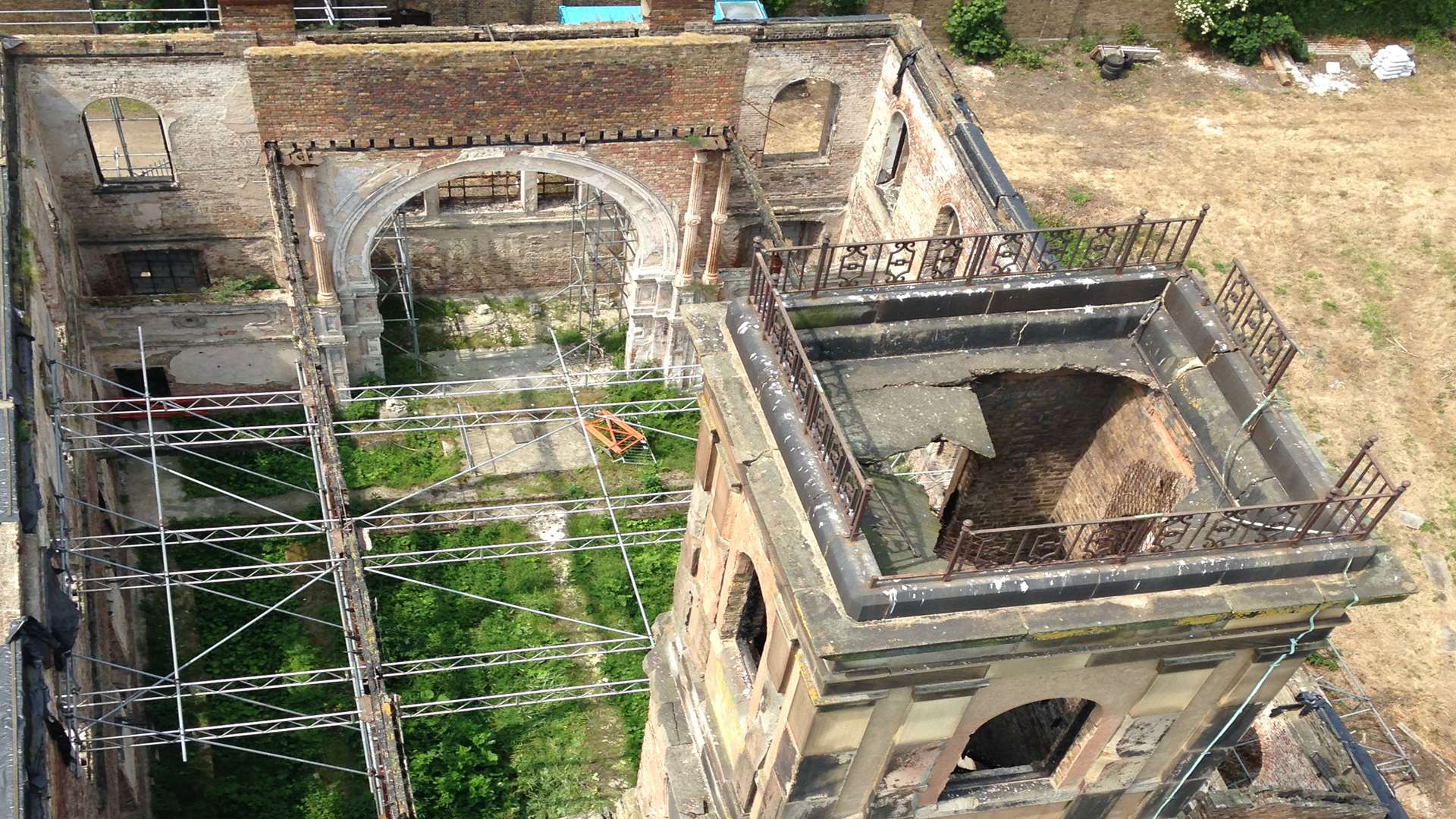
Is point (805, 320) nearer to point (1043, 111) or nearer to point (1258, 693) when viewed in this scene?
point (1258, 693)

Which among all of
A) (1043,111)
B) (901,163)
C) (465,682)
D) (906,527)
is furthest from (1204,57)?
(906,527)

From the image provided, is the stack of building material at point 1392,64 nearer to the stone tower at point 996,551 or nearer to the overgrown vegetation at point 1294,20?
the overgrown vegetation at point 1294,20

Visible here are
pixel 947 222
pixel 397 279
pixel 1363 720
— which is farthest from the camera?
pixel 397 279

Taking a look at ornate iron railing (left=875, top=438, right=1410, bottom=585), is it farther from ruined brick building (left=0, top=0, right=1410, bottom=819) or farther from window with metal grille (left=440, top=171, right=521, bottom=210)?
window with metal grille (left=440, top=171, right=521, bottom=210)

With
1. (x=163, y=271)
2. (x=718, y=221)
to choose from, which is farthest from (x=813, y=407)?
(x=163, y=271)

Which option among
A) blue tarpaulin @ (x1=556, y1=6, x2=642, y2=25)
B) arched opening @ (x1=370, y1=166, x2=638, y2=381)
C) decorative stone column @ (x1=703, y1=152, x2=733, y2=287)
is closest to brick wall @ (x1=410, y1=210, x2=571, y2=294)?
arched opening @ (x1=370, y1=166, x2=638, y2=381)

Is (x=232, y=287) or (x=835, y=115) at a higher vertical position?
(x=835, y=115)

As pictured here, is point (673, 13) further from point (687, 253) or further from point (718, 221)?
point (687, 253)

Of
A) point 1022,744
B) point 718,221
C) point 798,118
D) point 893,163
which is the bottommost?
point 1022,744
